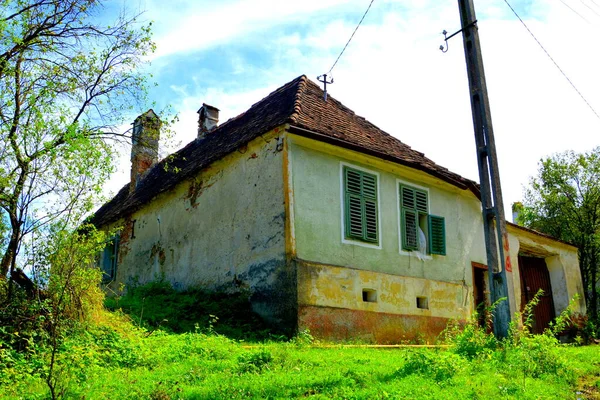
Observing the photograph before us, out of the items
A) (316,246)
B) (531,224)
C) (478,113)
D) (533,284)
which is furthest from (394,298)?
(531,224)

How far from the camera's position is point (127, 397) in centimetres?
639

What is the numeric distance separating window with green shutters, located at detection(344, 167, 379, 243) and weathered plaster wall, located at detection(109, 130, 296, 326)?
1.65 m

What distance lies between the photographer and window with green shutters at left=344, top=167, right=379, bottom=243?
1272 centimetres

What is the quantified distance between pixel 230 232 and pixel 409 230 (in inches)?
167

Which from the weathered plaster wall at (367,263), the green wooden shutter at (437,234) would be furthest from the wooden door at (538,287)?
the green wooden shutter at (437,234)

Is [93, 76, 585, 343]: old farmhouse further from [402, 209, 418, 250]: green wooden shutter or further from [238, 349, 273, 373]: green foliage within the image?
[238, 349, 273, 373]: green foliage

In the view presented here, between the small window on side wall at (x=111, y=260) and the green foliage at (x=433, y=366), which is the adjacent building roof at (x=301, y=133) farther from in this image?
the green foliage at (x=433, y=366)

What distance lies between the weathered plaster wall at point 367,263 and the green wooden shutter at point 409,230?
0.67 feet

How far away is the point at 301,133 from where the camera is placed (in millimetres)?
12016

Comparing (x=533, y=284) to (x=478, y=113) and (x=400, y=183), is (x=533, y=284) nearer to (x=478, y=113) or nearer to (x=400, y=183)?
(x=400, y=183)

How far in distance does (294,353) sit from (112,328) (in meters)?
2.96

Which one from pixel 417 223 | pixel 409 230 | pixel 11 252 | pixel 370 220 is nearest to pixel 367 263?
pixel 370 220

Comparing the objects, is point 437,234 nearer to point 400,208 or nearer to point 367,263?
point 400,208

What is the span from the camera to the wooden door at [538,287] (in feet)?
59.5
